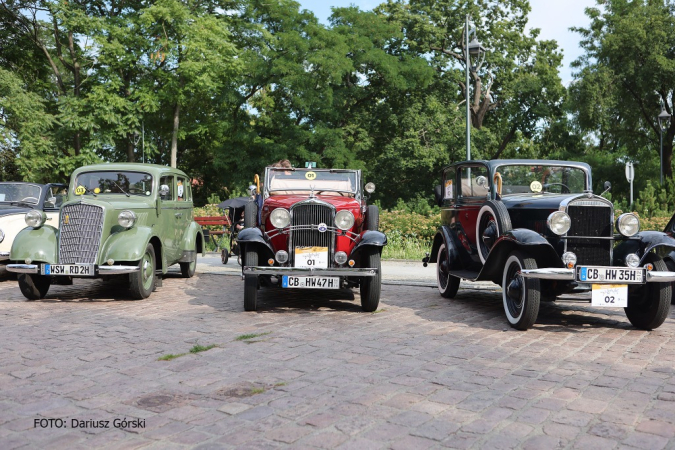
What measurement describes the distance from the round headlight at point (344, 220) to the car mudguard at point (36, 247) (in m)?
3.99

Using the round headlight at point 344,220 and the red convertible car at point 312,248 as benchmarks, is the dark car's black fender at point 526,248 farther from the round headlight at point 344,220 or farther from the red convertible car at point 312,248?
the round headlight at point 344,220

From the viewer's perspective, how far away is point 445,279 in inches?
368

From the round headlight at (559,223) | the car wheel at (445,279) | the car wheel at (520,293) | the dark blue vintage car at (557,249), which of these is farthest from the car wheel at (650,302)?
the car wheel at (445,279)

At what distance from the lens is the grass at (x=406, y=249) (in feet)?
51.4

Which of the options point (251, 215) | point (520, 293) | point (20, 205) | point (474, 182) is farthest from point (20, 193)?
point (520, 293)

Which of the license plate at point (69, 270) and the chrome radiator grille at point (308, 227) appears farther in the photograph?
the license plate at point (69, 270)

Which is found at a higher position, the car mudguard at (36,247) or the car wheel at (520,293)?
the car mudguard at (36,247)

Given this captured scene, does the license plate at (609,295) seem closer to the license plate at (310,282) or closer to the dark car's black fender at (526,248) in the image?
the dark car's black fender at (526,248)

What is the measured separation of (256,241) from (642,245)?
443cm

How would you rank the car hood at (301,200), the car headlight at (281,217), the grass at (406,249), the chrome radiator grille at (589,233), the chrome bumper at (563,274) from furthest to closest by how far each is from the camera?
the grass at (406,249)
the car hood at (301,200)
the car headlight at (281,217)
the chrome radiator grille at (589,233)
the chrome bumper at (563,274)

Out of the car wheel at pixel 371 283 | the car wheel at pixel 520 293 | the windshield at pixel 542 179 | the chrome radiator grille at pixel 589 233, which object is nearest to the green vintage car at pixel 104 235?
the car wheel at pixel 371 283

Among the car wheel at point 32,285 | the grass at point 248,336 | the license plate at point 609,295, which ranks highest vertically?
the license plate at point 609,295

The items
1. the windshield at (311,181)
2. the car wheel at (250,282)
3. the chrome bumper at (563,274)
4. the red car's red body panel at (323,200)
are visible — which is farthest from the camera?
the windshield at (311,181)

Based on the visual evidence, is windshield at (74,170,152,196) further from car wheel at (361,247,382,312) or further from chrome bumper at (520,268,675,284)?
chrome bumper at (520,268,675,284)
